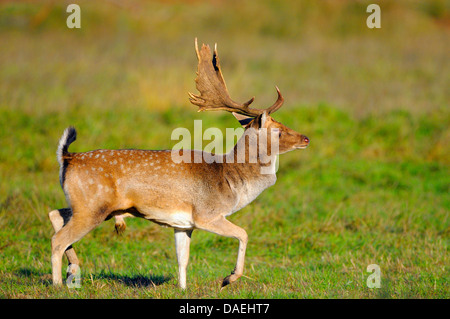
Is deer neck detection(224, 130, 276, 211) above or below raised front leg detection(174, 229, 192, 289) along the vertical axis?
above

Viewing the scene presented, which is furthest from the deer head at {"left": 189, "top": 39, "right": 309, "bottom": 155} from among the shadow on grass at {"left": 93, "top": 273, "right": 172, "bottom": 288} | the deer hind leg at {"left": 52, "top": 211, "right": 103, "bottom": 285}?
the shadow on grass at {"left": 93, "top": 273, "right": 172, "bottom": 288}

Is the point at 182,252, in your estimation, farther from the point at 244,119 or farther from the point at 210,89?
the point at 210,89

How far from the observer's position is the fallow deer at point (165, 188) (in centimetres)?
593

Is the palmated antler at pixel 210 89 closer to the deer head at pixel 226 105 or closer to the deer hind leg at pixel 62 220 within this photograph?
the deer head at pixel 226 105

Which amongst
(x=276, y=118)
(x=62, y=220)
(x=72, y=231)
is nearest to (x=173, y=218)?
(x=72, y=231)

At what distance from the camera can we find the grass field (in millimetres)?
7285

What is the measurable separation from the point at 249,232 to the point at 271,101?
677 cm

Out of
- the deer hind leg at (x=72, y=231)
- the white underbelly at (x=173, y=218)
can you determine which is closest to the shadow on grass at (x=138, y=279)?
the white underbelly at (x=173, y=218)

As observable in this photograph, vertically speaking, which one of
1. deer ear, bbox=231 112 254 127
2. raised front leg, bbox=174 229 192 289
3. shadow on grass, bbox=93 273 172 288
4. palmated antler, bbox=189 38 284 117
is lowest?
shadow on grass, bbox=93 273 172 288

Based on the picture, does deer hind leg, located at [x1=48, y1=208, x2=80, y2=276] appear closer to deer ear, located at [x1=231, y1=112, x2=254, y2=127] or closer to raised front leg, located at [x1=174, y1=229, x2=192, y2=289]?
raised front leg, located at [x1=174, y1=229, x2=192, y2=289]

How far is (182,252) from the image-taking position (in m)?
6.51

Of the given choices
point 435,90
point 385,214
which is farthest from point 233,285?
point 435,90

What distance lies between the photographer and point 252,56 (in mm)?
19812

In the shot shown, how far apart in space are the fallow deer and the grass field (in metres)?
0.55
